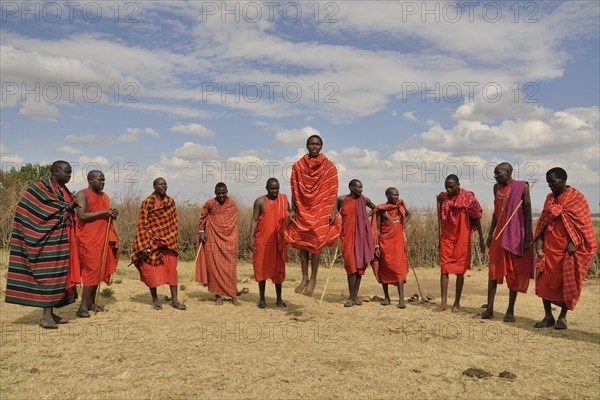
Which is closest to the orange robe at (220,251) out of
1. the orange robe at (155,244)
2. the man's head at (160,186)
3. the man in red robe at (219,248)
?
the man in red robe at (219,248)

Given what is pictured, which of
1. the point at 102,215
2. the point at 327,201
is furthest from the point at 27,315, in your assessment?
the point at 327,201

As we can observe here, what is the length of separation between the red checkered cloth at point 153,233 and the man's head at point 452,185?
461cm

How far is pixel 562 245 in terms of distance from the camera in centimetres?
711

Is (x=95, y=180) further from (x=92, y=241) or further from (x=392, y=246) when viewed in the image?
(x=392, y=246)

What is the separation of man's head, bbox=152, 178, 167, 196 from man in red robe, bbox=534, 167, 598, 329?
19.5 ft

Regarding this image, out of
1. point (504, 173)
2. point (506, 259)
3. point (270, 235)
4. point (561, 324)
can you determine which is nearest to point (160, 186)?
point (270, 235)

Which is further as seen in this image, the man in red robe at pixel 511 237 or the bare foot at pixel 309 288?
the man in red robe at pixel 511 237

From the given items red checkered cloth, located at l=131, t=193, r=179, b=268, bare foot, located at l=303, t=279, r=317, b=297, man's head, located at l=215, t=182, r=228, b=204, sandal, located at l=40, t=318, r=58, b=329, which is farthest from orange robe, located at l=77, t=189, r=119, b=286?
bare foot, located at l=303, t=279, r=317, b=297

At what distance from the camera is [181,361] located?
5.39 metres

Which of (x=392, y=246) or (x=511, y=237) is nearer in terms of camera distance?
(x=511, y=237)

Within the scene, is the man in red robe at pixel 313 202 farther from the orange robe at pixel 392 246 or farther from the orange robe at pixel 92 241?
the orange robe at pixel 92 241

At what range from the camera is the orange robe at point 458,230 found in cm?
822

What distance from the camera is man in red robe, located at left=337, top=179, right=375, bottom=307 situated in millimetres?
8766

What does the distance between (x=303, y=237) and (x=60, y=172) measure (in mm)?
3626
